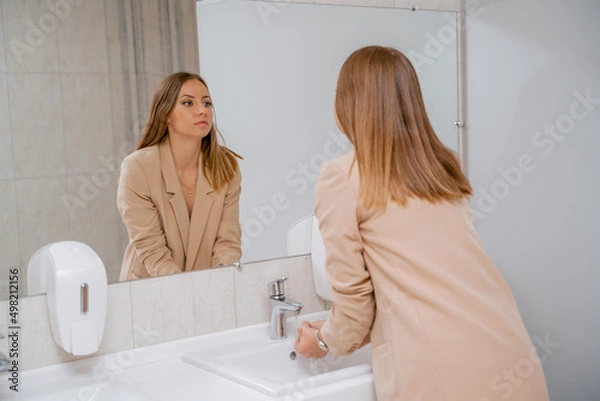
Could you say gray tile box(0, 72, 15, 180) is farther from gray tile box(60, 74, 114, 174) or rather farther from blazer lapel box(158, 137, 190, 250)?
blazer lapel box(158, 137, 190, 250)

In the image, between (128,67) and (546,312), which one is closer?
(128,67)

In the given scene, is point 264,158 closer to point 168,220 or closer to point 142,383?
point 168,220

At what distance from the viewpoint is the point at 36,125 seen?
1.50m

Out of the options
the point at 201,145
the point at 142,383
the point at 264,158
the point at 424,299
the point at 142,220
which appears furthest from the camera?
the point at 264,158

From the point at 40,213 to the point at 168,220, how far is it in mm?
314

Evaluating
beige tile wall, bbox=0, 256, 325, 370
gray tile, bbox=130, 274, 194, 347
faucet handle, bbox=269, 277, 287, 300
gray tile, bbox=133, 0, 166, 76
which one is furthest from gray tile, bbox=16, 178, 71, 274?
faucet handle, bbox=269, 277, 287, 300

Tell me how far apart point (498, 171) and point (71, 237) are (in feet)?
4.33

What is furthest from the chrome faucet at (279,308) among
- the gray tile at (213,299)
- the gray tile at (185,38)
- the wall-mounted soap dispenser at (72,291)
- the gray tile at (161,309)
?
the gray tile at (185,38)

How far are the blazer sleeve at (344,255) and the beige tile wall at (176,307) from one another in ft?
1.44

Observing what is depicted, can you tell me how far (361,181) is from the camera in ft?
4.54

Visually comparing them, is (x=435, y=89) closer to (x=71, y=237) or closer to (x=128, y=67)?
(x=128, y=67)

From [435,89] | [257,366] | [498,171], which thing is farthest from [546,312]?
[257,366]

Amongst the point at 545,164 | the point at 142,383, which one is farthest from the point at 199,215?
the point at 545,164

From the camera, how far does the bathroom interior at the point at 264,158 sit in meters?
1.50
